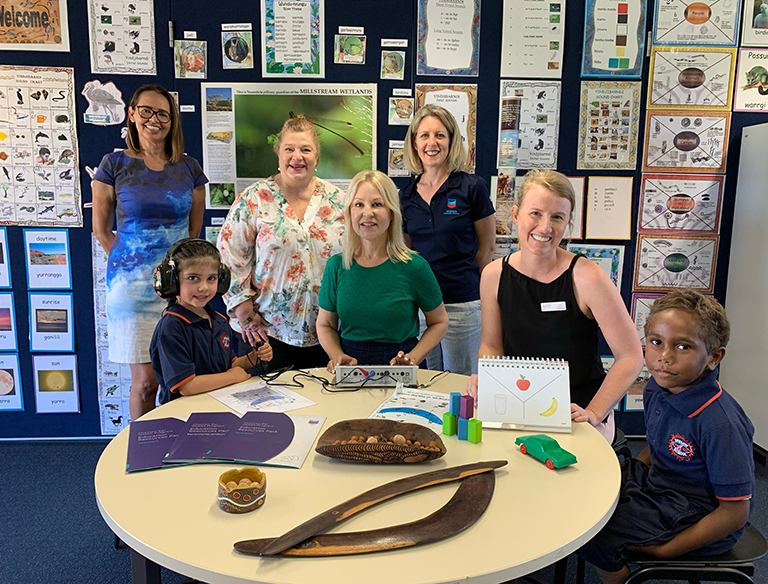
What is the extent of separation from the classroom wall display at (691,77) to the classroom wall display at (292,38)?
5.92ft

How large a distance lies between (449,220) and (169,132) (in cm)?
132

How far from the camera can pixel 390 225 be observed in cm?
204

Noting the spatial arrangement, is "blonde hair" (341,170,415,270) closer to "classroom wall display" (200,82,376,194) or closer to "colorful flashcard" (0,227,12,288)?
"classroom wall display" (200,82,376,194)

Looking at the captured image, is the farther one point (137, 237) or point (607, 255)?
point (607, 255)

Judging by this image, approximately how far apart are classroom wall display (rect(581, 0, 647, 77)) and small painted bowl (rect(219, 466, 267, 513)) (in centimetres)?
281

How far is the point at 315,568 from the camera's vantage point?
0.88 m

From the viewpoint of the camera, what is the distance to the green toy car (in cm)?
121

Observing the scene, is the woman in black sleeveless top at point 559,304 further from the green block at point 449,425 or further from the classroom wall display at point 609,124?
the classroom wall display at point 609,124

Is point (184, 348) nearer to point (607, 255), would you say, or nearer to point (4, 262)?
point (4, 262)

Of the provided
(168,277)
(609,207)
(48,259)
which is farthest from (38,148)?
(609,207)

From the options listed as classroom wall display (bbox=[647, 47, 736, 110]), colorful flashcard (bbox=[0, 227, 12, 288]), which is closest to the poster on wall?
→ colorful flashcard (bbox=[0, 227, 12, 288])

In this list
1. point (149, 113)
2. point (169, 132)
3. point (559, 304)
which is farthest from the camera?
point (169, 132)

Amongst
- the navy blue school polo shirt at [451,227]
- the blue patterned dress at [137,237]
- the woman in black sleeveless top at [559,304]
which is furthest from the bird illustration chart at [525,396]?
the blue patterned dress at [137,237]

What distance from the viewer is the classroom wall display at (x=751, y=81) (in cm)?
301
